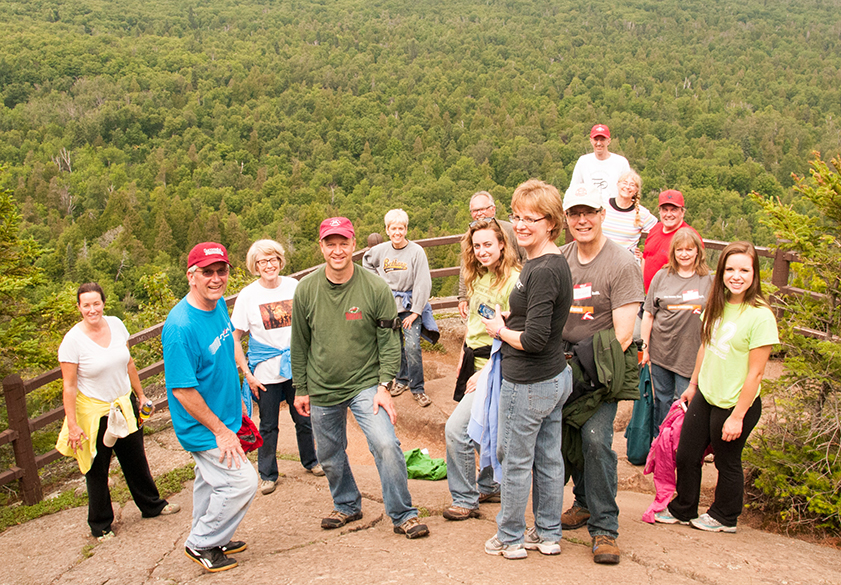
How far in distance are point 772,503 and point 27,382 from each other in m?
5.23

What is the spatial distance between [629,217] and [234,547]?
13.4 feet

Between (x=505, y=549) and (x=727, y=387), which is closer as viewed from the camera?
(x=505, y=549)

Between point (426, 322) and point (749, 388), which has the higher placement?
point (749, 388)

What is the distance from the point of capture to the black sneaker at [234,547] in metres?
3.69

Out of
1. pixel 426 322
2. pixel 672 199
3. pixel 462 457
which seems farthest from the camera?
pixel 426 322

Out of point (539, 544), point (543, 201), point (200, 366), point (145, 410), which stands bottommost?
point (539, 544)

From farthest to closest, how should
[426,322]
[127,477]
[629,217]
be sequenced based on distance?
[426,322] < [629,217] < [127,477]

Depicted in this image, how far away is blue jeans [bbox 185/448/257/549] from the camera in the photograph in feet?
11.5

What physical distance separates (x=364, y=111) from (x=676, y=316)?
298 feet

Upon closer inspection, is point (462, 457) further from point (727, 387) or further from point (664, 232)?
point (664, 232)

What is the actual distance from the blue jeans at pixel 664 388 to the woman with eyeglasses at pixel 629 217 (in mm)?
1200

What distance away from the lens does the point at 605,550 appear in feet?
11.1

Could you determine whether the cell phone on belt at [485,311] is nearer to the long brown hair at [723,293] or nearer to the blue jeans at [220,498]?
the long brown hair at [723,293]

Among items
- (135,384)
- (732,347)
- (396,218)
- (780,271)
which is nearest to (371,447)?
(135,384)
